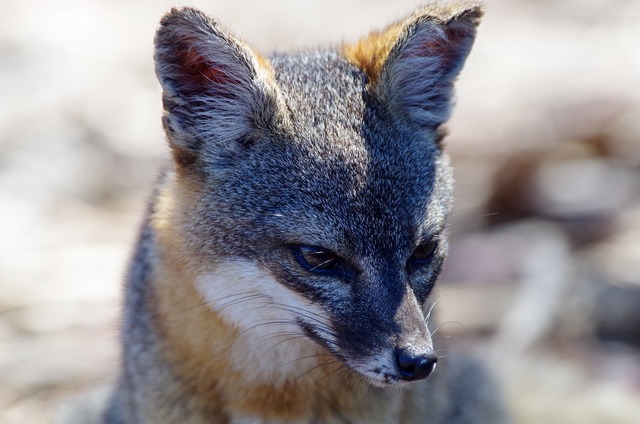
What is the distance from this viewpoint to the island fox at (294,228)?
12.6 ft

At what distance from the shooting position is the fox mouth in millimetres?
3657

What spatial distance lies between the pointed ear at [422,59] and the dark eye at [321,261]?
788mm

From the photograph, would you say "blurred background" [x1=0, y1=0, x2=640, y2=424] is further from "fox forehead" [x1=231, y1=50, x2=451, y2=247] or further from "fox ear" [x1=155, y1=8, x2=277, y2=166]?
"fox forehead" [x1=231, y1=50, x2=451, y2=247]

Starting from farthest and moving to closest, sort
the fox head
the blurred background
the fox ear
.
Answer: the blurred background → the fox ear → the fox head

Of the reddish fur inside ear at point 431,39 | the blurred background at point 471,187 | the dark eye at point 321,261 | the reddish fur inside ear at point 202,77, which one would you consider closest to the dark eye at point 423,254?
the dark eye at point 321,261

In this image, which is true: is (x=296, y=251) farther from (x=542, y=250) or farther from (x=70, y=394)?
(x=542, y=250)

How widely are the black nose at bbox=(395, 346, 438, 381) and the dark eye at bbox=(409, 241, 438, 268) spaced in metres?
0.47

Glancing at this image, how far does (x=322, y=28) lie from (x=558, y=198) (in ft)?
12.1

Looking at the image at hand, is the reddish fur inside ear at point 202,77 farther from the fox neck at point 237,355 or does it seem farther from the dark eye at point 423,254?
the dark eye at point 423,254

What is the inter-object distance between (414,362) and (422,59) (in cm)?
138

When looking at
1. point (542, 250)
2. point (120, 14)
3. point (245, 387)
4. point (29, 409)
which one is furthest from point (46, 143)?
point (245, 387)

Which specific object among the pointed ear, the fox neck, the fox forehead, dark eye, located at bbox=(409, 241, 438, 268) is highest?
the pointed ear

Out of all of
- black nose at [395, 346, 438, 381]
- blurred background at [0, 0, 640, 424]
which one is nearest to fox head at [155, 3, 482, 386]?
black nose at [395, 346, 438, 381]

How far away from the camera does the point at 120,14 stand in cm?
1025
